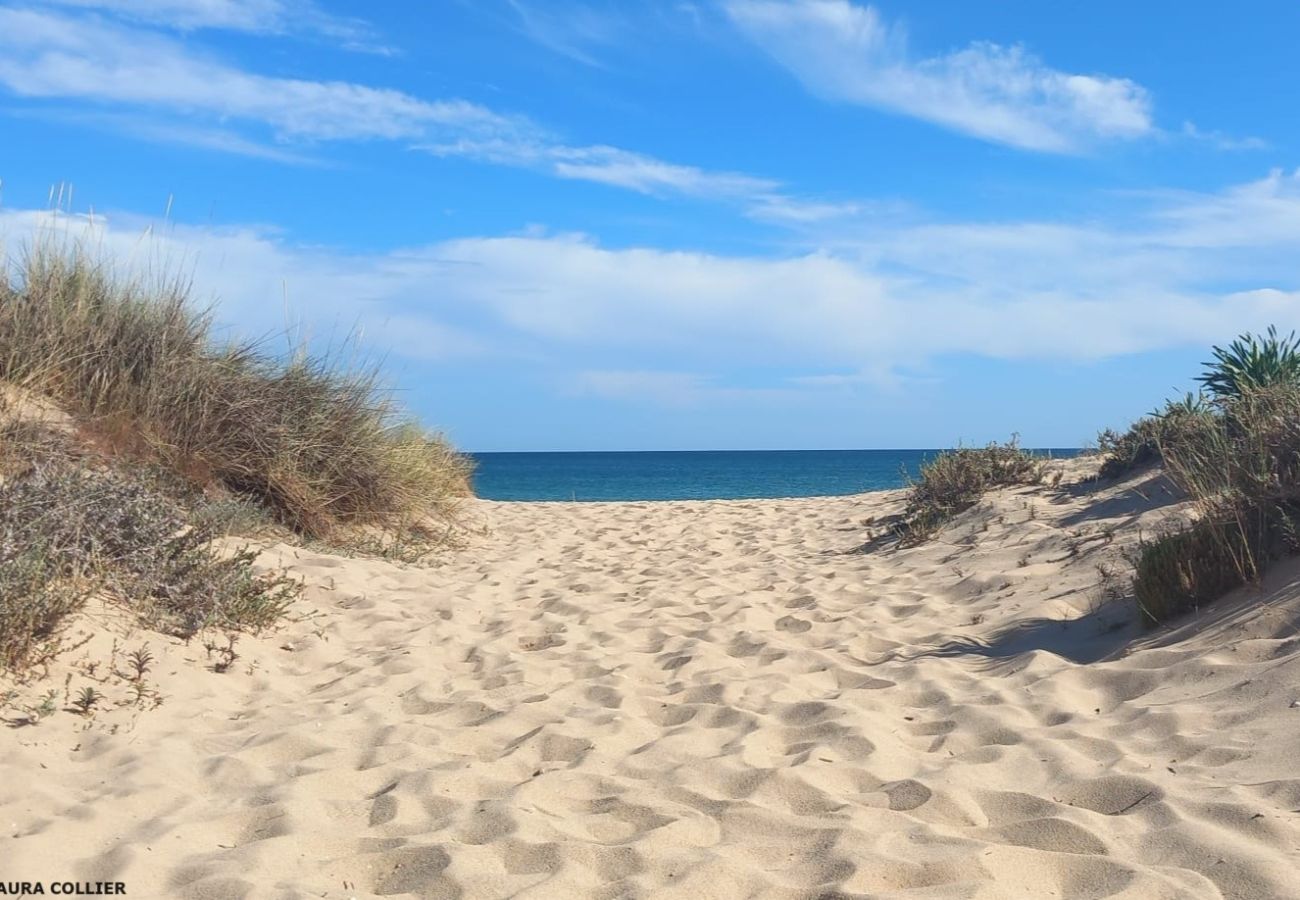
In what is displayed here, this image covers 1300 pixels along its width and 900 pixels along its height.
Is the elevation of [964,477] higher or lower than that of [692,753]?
higher

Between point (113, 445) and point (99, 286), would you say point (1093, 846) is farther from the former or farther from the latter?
point (99, 286)

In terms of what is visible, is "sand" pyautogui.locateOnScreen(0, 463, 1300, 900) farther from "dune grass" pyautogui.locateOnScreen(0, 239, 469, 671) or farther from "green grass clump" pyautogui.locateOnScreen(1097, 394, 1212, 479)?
"green grass clump" pyautogui.locateOnScreen(1097, 394, 1212, 479)

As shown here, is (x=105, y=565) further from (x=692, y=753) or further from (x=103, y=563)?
(x=692, y=753)

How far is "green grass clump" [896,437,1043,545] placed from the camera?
959 cm

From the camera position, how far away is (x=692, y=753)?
373 cm

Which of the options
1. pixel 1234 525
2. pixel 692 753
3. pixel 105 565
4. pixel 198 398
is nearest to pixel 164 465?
pixel 198 398

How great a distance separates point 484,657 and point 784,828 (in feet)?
8.71

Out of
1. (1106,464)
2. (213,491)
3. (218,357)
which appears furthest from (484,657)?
(1106,464)

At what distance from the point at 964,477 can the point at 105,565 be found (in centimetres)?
762

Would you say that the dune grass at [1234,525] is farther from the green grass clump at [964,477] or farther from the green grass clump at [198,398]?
the green grass clump at [198,398]

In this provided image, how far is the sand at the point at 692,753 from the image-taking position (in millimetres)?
2697

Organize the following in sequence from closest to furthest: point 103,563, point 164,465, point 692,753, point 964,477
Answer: point 692,753, point 103,563, point 164,465, point 964,477

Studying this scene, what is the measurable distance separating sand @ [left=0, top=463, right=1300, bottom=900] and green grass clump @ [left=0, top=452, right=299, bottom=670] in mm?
192

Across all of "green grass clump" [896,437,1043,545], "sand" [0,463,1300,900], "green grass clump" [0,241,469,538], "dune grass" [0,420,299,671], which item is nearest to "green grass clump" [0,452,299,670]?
"dune grass" [0,420,299,671]
